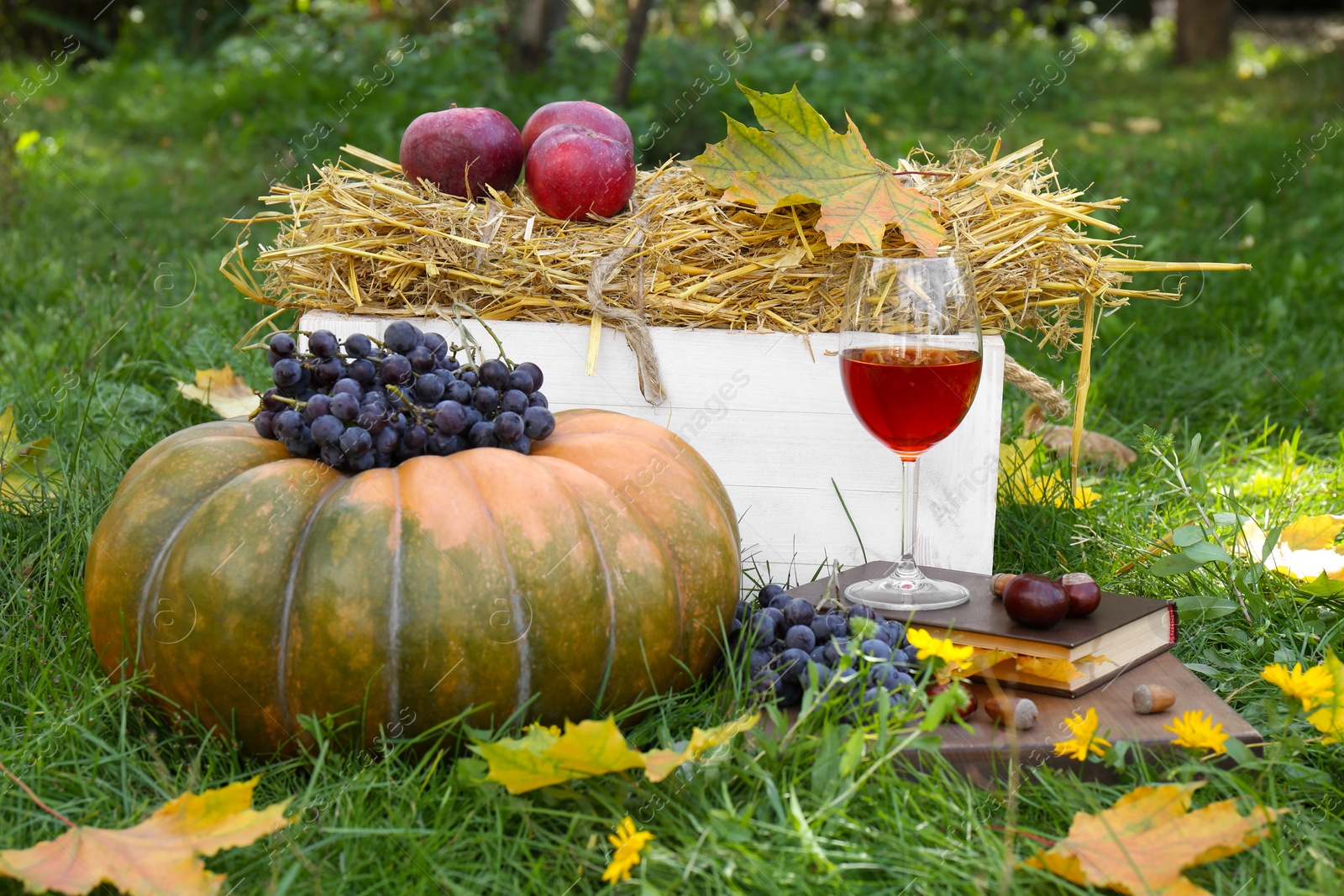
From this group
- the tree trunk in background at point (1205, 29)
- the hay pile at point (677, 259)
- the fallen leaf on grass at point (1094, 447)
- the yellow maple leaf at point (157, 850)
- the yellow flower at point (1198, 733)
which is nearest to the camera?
the yellow maple leaf at point (157, 850)

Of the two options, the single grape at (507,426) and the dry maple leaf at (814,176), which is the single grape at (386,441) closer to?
the single grape at (507,426)

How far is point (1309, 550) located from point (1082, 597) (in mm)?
768

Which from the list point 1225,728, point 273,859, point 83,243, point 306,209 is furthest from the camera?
point 83,243

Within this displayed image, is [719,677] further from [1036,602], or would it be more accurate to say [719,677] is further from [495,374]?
[495,374]

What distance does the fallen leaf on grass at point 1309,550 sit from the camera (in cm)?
228

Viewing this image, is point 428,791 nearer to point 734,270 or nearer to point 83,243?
point 734,270

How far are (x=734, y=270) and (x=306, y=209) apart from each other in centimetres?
100

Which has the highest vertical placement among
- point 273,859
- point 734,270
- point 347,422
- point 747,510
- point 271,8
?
point 271,8

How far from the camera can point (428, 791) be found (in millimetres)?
1588

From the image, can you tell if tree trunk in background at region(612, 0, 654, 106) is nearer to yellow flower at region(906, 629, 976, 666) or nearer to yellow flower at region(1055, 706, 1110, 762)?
yellow flower at region(906, 629, 976, 666)

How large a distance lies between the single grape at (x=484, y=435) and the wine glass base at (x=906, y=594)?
0.72 m

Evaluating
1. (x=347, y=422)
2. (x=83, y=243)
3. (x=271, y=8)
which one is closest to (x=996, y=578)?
(x=347, y=422)

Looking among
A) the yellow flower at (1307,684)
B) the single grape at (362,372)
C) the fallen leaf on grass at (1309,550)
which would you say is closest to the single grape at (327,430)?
the single grape at (362,372)

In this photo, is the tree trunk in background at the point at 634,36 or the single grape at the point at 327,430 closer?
the single grape at the point at 327,430
